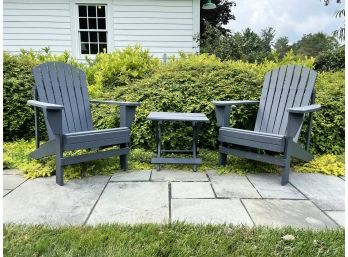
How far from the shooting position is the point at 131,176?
2916mm

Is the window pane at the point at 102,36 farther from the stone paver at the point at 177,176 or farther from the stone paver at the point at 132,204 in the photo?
the stone paver at the point at 132,204

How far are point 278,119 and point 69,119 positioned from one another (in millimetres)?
2206

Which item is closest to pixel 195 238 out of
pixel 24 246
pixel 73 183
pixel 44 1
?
pixel 24 246

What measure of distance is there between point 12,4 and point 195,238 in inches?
326

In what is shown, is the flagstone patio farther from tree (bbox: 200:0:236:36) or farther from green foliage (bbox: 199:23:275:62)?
tree (bbox: 200:0:236:36)

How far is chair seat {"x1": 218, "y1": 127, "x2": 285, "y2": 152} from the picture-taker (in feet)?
8.95

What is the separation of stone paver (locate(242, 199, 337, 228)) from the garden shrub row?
4.84 ft

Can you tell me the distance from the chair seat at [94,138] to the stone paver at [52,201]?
334mm

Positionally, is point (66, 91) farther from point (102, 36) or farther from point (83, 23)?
point (83, 23)

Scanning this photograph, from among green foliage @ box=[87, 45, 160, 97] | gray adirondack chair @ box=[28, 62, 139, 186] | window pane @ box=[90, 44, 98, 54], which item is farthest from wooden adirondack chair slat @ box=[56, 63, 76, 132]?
window pane @ box=[90, 44, 98, 54]

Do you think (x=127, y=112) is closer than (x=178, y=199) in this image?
No

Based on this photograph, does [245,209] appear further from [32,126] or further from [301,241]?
[32,126]


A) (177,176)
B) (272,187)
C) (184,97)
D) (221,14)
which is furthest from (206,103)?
(221,14)

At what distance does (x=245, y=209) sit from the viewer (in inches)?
86.9
